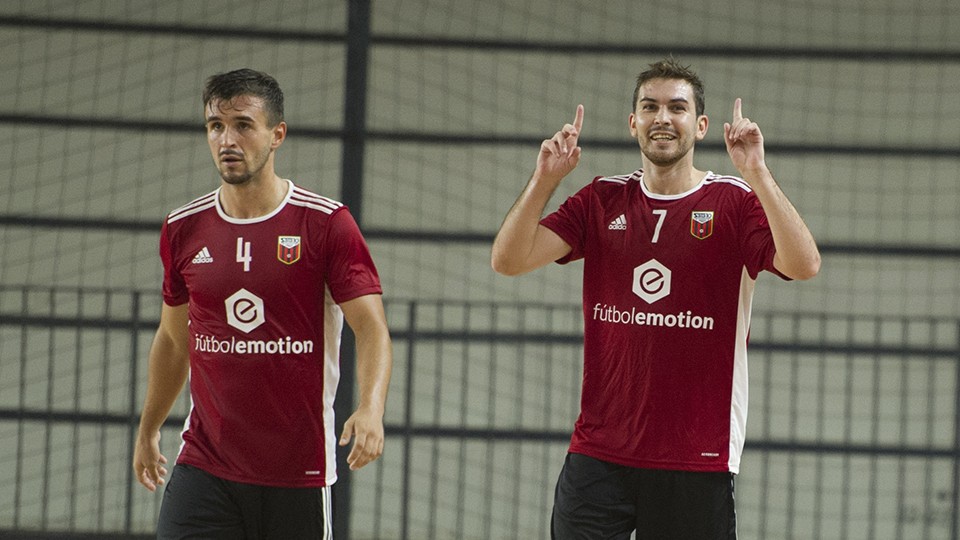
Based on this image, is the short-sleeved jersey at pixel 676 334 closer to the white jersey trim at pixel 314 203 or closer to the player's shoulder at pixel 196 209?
the white jersey trim at pixel 314 203

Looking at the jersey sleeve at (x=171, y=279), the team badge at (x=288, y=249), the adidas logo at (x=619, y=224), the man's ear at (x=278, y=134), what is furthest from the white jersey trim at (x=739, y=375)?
the jersey sleeve at (x=171, y=279)

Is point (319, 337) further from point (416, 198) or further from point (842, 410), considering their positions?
point (842, 410)

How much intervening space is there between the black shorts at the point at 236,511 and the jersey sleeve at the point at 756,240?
148 centimetres

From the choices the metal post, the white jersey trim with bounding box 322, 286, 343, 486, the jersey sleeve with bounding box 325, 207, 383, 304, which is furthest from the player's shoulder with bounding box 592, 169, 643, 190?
the metal post

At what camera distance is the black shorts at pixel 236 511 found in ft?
11.8

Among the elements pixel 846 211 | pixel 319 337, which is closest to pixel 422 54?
pixel 846 211

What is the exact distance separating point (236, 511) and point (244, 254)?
0.76m

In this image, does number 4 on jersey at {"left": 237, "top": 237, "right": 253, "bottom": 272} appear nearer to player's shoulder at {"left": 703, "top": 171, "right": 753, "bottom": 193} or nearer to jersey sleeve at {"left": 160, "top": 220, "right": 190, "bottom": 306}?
jersey sleeve at {"left": 160, "top": 220, "right": 190, "bottom": 306}

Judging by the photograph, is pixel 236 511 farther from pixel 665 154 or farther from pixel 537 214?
pixel 665 154

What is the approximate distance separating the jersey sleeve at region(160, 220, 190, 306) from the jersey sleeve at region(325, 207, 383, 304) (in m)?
0.52

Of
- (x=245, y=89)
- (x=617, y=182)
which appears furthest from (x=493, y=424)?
(x=245, y=89)

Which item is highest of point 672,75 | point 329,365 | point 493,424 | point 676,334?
point 672,75

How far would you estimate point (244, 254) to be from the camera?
368 cm

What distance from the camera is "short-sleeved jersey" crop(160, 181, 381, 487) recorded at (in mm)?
3617
